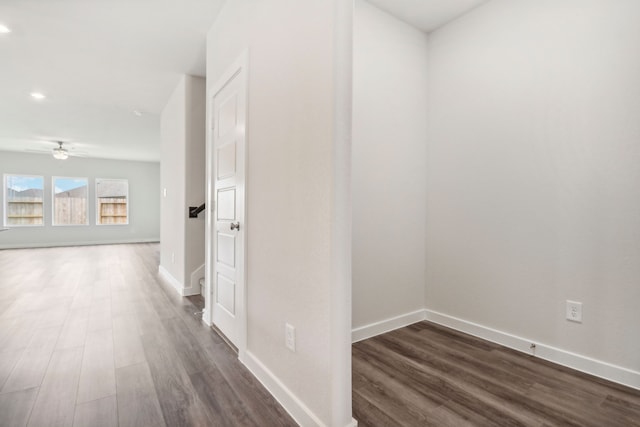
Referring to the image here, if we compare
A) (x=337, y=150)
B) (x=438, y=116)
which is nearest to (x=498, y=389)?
(x=337, y=150)

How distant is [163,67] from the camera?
11.4ft

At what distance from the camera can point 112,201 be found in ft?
30.6

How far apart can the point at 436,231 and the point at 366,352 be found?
4.13 feet

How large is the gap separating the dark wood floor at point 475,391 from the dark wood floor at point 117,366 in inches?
22.5

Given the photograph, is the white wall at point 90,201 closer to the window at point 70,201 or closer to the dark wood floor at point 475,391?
the window at point 70,201

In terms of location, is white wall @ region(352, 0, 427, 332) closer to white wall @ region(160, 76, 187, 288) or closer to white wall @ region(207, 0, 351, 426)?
white wall @ region(207, 0, 351, 426)

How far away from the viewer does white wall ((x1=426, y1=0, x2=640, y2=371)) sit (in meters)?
1.80

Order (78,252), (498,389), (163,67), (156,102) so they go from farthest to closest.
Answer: (78,252)
(156,102)
(163,67)
(498,389)

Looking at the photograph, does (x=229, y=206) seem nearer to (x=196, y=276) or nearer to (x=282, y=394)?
(x=282, y=394)

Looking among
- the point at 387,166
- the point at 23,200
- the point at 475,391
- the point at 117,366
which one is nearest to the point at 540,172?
the point at 387,166

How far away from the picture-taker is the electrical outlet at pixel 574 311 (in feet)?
6.37

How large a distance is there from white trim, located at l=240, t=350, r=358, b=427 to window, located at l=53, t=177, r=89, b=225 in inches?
371

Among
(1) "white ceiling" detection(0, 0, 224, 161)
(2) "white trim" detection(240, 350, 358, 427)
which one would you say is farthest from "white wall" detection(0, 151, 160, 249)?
(2) "white trim" detection(240, 350, 358, 427)

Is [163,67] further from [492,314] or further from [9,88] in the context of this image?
[492,314]
